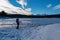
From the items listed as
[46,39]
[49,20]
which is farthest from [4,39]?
[49,20]

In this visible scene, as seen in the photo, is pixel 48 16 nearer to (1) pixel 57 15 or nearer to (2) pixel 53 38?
(1) pixel 57 15

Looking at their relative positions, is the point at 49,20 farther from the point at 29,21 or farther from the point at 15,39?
the point at 15,39

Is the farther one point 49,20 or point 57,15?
point 49,20

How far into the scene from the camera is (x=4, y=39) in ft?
20.1

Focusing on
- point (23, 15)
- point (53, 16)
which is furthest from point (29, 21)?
point (53, 16)

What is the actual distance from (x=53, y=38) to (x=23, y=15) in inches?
224

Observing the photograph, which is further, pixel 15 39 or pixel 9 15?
pixel 9 15

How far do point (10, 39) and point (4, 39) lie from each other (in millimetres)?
282

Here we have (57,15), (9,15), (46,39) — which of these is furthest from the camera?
(9,15)

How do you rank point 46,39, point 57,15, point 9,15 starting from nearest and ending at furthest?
point 46,39
point 57,15
point 9,15

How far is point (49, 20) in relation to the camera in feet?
41.3

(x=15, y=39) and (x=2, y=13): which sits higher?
(x=2, y=13)

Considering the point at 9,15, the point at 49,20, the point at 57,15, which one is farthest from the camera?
the point at 49,20

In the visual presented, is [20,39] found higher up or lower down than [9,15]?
lower down
